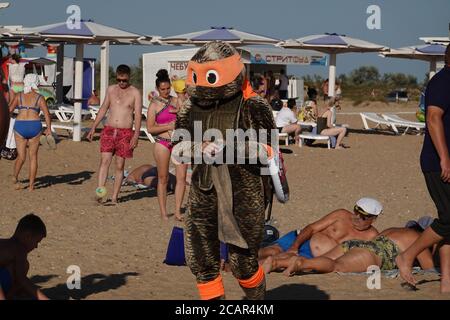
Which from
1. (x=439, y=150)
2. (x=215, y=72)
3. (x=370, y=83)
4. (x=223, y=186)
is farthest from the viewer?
(x=370, y=83)

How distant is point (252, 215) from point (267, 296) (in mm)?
1194

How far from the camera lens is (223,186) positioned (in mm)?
5074

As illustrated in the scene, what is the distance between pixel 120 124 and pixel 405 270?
15.2 feet

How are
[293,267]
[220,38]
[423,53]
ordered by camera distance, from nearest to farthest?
[293,267], [220,38], [423,53]

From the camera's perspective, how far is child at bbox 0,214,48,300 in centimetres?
527

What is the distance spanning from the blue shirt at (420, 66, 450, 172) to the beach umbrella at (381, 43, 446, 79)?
1796 centimetres

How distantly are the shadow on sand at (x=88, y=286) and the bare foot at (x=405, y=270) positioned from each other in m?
1.99

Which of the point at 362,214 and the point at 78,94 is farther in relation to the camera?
the point at 78,94

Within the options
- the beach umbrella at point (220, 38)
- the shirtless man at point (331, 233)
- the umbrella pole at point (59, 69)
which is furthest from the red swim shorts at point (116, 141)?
the umbrella pole at point (59, 69)

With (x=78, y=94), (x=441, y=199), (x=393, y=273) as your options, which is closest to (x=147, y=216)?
(x=393, y=273)

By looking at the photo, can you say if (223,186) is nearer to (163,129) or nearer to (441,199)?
(441,199)

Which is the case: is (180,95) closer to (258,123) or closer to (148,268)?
(148,268)

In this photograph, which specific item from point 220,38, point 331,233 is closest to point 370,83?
point 220,38

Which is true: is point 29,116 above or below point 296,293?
above
